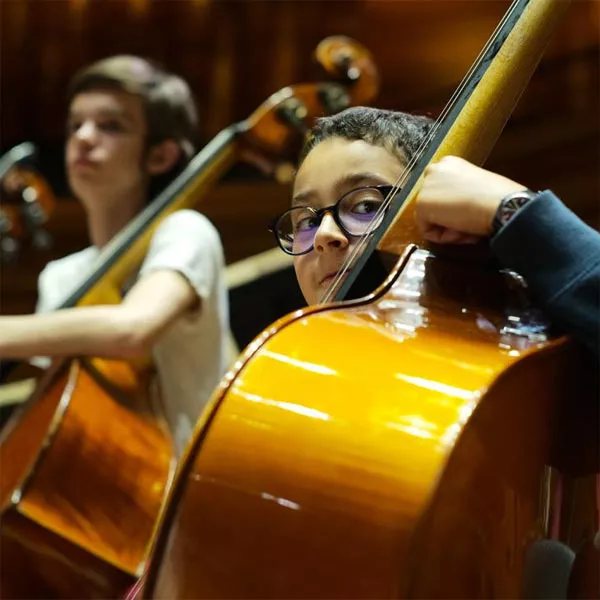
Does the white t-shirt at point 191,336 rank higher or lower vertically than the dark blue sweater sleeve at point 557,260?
lower

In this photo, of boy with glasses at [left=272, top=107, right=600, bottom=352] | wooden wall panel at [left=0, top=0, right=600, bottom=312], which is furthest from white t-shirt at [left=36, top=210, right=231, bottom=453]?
wooden wall panel at [left=0, top=0, right=600, bottom=312]

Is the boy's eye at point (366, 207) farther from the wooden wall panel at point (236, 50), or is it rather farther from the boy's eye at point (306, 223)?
the wooden wall panel at point (236, 50)

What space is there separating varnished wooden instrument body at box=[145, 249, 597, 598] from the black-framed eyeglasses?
0.54ft

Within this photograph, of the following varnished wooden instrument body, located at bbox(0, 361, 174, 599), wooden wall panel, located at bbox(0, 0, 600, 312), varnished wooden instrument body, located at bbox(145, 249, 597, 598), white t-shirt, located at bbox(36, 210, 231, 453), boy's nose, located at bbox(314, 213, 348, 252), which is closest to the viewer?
varnished wooden instrument body, located at bbox(145, 249, 597, 598)

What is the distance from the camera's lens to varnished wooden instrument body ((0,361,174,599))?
1.15 meters

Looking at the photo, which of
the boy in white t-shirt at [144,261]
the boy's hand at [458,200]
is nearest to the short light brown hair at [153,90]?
the boy in white t-shirt at [144,261]

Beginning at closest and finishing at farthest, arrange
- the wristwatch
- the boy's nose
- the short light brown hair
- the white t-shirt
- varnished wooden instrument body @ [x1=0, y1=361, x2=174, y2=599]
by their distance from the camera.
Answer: the wristwatch → the boy's nose → varnished wooden instrument body @ [x1=0, y1=361, x2=174, y2=599] → the white t-shirt → the short light brown hair

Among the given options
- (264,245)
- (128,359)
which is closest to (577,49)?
(264,245)

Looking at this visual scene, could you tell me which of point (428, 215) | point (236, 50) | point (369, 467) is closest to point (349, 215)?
point (428, 215)

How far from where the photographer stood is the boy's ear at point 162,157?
58.6 inches

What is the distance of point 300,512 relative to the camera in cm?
50

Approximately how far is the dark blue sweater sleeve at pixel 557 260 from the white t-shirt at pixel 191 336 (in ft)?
2.36

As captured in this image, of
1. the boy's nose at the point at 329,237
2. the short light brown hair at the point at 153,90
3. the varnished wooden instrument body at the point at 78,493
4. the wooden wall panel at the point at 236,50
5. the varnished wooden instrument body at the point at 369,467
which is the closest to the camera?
the varnished wooden instrument body at the point at 369,467

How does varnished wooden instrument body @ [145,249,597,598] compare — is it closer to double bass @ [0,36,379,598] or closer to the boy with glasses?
the boy with glasses
